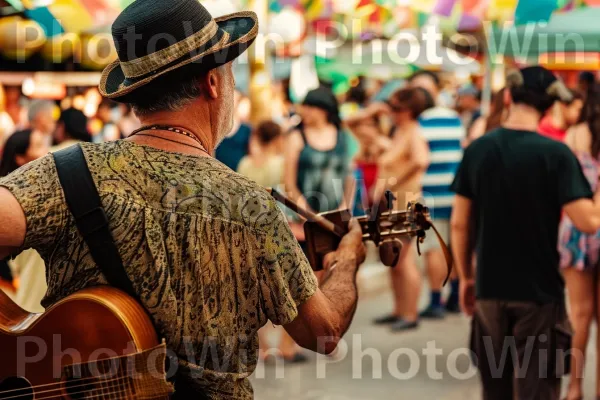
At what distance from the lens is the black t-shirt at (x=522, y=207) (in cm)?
435

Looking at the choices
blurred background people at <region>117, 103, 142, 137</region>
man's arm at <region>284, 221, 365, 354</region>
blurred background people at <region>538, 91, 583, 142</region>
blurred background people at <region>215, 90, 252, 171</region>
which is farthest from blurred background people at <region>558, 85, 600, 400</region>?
blurred background people at <region>117, 103, 142, 137</region>

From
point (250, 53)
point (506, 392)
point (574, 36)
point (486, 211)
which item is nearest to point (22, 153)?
point (486, 211)

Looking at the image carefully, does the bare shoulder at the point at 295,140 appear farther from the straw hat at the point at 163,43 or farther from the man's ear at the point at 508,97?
the straw hat at the point at 163,43

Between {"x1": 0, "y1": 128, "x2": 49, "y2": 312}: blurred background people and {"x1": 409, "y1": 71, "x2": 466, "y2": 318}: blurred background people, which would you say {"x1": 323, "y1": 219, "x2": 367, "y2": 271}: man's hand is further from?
{"x1": 409, "y1": 71, "x2": 466, "y2": 318}: blurred background people

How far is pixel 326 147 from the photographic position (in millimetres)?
7250

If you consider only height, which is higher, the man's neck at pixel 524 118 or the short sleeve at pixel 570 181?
the man's neck at pixel 524 118

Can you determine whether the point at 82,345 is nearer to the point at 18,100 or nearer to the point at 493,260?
the point at 493,260

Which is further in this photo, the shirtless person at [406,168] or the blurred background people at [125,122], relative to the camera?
the blurred background people at [125,122]

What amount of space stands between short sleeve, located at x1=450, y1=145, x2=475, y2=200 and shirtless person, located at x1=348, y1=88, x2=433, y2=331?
3.43 metres

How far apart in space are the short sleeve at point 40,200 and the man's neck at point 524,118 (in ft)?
9.40

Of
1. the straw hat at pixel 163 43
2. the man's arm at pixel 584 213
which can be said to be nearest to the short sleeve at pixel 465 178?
the man's arm at pixel 584 213

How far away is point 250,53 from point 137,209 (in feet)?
30.5

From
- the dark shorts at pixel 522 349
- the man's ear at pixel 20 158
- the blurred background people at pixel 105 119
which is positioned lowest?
the dark shorts at pixel 522 349

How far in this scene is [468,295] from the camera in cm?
482
